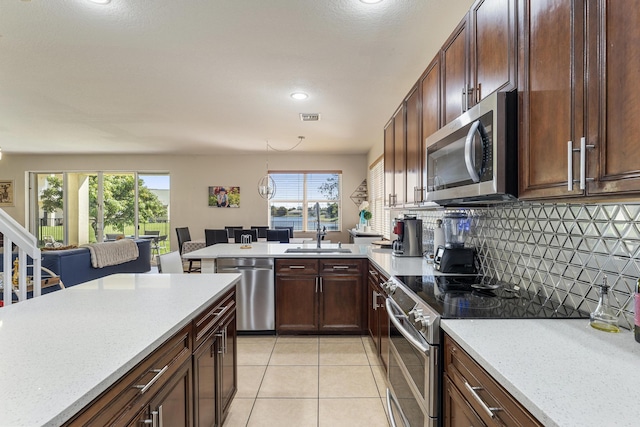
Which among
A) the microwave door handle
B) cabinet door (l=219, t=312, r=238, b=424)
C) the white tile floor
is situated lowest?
the white tile floor

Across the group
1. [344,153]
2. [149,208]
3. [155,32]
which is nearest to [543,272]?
[155,32]

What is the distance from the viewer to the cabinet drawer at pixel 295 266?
327 centimetres

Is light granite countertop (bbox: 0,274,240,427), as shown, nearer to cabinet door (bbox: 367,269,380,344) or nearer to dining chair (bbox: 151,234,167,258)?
cabinet door (bbox: 367,269,380,344)

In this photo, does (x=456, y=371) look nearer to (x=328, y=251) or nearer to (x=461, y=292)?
(x=461, y=292)

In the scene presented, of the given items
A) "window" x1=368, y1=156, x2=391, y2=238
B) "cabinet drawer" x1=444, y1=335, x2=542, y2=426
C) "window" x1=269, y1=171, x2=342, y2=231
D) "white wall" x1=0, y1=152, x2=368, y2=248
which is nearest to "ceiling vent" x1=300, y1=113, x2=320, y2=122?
"window" x1=368, y1=156, x2=391, y2=238

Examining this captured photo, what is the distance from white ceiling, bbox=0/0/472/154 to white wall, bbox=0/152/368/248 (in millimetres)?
2299

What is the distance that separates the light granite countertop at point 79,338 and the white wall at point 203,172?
5.94 m

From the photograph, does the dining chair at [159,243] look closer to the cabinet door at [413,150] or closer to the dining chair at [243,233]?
the dining chair at [243,233]

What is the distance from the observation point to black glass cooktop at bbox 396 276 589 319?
4.15 ft

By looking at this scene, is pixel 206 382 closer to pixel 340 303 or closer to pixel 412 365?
pixel 412 365

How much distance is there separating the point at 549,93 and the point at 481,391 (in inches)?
37.2

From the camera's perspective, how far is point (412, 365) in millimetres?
1510

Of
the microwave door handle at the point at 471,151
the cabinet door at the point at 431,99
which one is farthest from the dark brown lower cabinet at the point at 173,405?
the cabinet door at the point at 431,99

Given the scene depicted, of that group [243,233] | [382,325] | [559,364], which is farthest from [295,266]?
[243,233]
